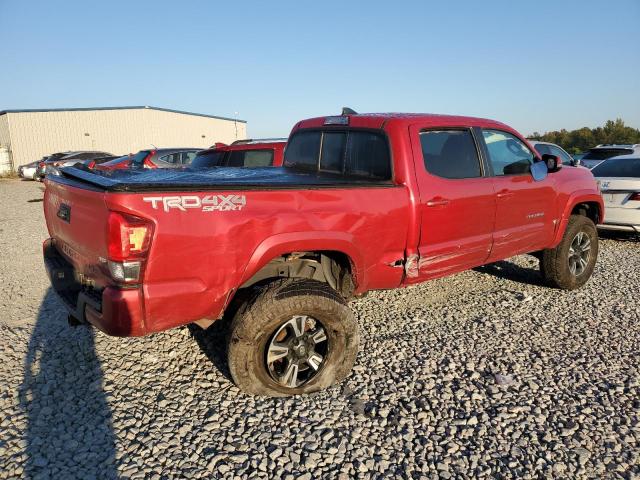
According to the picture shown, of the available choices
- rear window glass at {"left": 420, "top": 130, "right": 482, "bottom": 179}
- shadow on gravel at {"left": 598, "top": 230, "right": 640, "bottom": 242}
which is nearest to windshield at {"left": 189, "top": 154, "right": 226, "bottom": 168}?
rear window glass at {"left": 420, "top": 130, "right": 482, "bottom": 179}

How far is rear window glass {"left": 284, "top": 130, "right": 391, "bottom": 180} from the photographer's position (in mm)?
3625

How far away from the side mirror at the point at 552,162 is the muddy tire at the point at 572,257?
83cm

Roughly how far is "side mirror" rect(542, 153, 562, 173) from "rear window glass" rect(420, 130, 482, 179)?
1.02 metres

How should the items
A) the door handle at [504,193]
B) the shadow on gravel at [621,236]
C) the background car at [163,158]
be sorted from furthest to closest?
the background car at [163,158]
the shadow on gravel at [621,236]
the door handle at [504,193]

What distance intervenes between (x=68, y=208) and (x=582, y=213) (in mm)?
5411

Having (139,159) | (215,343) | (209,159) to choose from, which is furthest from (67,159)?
(215,343)

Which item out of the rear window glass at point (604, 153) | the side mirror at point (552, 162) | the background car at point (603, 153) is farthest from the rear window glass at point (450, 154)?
the rear window glass at point (604, 153)

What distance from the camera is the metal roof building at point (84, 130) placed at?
32.2 meters

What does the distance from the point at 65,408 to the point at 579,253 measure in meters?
5.40

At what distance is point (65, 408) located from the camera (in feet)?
9.36

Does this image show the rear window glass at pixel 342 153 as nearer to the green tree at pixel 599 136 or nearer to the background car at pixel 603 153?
the background car at pixel 603 153

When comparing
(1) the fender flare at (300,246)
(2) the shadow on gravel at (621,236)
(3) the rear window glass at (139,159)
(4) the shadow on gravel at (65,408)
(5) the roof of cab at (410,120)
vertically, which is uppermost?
(5) the roof of cab at (410,120)

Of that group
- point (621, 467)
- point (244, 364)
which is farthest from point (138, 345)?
point (621, 467)

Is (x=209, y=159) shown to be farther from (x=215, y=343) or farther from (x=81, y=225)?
(x=81, y=225)
